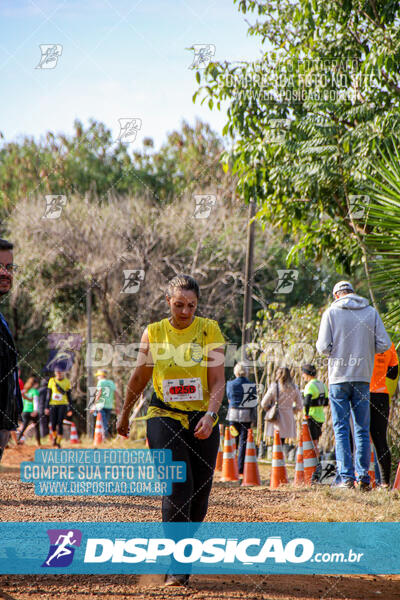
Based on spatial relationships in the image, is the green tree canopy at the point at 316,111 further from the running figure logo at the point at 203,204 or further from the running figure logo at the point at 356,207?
the running figure logo at the point at 203,204

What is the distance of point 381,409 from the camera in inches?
285

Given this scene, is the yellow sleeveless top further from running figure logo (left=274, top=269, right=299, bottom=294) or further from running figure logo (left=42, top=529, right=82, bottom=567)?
running figure logo (left=274, top=269, right=299, bottom=294)

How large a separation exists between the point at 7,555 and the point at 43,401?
12592 millimetres

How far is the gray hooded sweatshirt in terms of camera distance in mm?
6645

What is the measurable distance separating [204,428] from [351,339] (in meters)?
2.97

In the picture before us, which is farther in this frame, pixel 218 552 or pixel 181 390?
pixel 218 552

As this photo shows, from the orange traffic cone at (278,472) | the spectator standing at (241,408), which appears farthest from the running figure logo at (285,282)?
the orange traffic cone at (278,472)

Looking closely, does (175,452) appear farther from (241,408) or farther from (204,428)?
(241,408)

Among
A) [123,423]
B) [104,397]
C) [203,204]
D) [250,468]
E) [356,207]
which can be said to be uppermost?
[203,204]

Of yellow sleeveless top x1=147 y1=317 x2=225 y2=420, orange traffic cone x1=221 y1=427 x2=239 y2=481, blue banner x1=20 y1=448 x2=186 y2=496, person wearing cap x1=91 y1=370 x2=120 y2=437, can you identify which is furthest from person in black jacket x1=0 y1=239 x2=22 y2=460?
person wearing cap x1=91 y1=370 x2=120 y2=437

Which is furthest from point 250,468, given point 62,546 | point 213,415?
point 213,415

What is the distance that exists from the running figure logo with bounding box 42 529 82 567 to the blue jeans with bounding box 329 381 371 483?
2.55 m

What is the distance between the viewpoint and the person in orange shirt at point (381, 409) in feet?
23.6

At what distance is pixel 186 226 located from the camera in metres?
24.5
